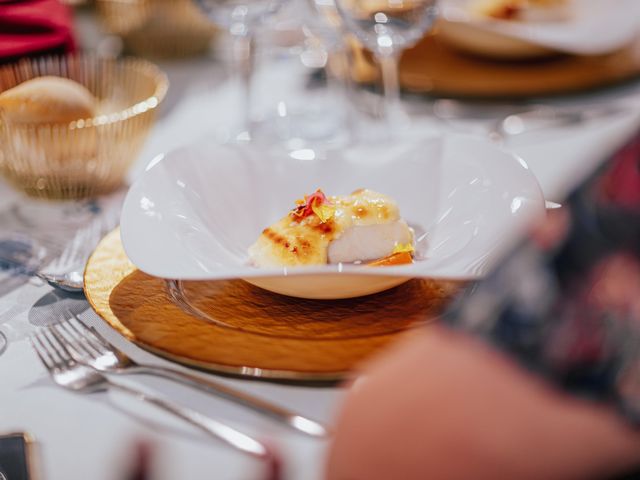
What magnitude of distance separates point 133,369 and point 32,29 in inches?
25.2

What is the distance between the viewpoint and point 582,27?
116 cm

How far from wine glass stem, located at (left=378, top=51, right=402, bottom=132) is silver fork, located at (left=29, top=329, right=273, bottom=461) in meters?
0.53

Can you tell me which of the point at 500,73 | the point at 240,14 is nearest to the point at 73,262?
the point at 240,14

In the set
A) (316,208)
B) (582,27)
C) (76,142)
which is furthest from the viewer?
(582,27)

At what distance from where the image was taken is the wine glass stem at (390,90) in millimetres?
995

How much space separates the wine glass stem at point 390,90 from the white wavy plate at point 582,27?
175 millimetres

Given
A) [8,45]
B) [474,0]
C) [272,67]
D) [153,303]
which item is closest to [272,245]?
[153,303]

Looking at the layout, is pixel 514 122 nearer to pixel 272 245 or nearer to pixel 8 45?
pixel 272 245

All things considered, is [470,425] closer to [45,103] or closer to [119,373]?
[119,373]

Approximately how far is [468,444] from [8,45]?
0.83m

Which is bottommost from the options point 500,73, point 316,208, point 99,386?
point 99,386

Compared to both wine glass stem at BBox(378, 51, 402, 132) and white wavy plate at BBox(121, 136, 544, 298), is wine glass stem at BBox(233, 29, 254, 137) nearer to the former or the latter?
wine glass stem at BBox(378, 51, 402, 132)

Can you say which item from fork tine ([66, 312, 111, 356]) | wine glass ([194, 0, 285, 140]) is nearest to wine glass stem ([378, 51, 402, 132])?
wine glass ([194, 0, 285, 140])

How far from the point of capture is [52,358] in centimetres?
57
